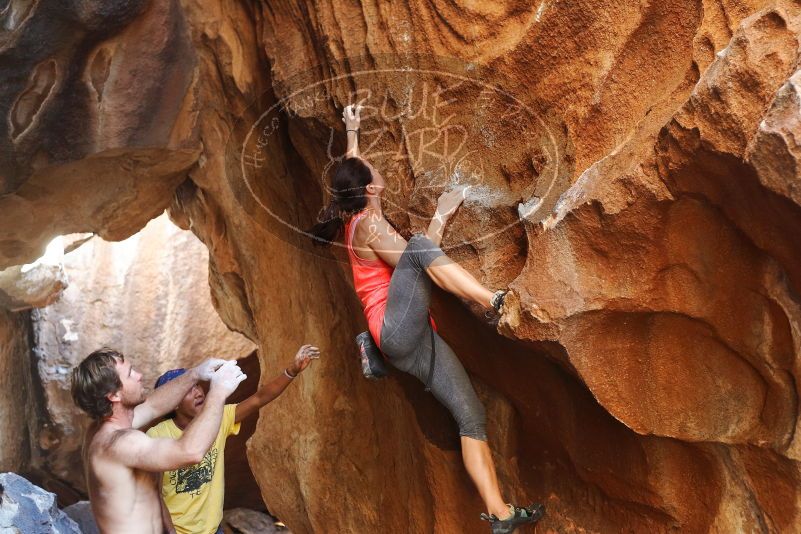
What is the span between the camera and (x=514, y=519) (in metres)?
3.04

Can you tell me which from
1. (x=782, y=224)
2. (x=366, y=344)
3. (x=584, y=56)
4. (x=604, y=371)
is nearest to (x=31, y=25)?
(x=366, y=344)

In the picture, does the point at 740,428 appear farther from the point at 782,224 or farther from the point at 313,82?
the point at 313,82

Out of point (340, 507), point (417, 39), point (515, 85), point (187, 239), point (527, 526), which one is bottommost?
point (340, 507)

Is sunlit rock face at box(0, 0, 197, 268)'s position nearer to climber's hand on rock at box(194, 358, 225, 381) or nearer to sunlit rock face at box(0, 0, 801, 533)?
sunlit rock face at box(0, 0, 801, 533)

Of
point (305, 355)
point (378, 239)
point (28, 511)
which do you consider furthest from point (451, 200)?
point (28, 511)

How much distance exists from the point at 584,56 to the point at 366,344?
4.31ft

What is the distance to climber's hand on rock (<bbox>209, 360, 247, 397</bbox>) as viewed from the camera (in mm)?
2906

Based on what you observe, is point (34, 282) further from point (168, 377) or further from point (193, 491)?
point (193, 491)

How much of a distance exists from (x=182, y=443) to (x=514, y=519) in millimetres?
1182

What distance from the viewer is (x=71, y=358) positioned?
299 inches

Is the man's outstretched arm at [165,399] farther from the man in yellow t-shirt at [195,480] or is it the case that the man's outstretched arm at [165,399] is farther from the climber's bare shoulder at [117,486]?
the climber's bare shoulder at [117,486]

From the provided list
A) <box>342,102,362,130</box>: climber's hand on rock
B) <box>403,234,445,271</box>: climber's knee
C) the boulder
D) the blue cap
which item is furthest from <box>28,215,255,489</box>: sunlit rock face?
<box>403,234,445,271</box>: climber's knee

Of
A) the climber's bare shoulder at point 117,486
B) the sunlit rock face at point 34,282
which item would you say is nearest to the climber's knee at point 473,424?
the climber's bare shoulder at point 117,486

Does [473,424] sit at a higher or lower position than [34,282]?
lower
